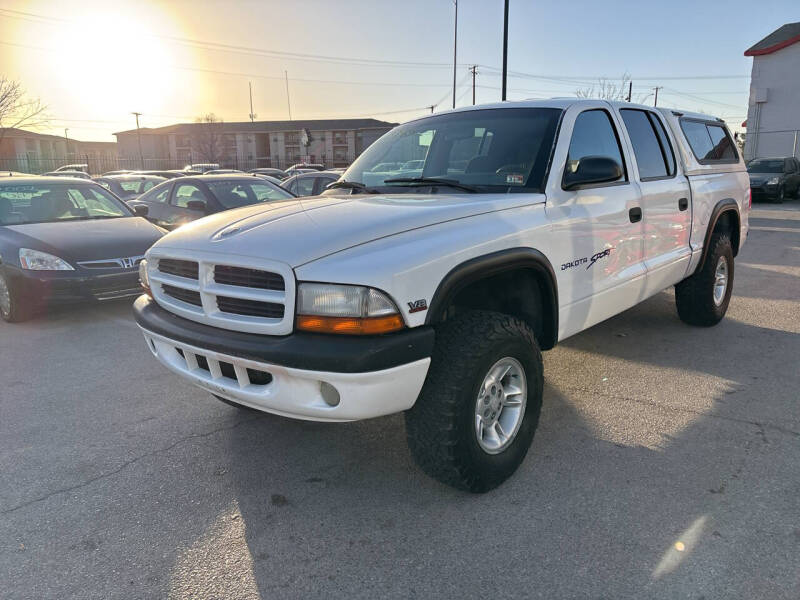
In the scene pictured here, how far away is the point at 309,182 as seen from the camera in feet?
40.2

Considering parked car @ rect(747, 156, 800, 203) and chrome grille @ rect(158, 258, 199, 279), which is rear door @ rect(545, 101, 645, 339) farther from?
parked car @ rect(747, 156, 800, 203)

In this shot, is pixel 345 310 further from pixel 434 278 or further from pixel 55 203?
pixel 55 203

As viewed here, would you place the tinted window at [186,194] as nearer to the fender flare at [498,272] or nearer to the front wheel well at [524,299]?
the front wheel well at [524,299]

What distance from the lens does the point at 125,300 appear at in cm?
731

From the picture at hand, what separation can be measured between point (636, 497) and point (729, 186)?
3.94 meters

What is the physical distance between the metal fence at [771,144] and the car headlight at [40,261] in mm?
29095

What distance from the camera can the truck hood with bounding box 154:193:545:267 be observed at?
2574 mm

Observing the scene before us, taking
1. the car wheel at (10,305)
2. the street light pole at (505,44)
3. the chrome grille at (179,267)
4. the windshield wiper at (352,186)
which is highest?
the street light pole at (505,44)

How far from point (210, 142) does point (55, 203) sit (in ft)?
212

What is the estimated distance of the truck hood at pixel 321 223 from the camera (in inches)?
101

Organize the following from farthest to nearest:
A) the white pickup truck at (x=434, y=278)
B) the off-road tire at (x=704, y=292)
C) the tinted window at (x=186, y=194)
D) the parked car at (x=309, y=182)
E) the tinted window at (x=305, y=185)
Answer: the tinted window at (x=305, y=185) → the parked car at (x=309, y=182) → the tinted window at (x=186, y=194) → the off-road tire at (x=704, y=292) → the white pickup truck at (x=434, y=278)

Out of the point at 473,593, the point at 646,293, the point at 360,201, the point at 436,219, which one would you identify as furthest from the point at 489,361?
the point at 646,293

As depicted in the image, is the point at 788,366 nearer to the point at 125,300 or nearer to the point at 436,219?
the point at 436,219

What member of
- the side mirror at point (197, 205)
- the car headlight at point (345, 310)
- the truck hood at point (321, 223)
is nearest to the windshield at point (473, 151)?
the truck hood at point (321, 223)
